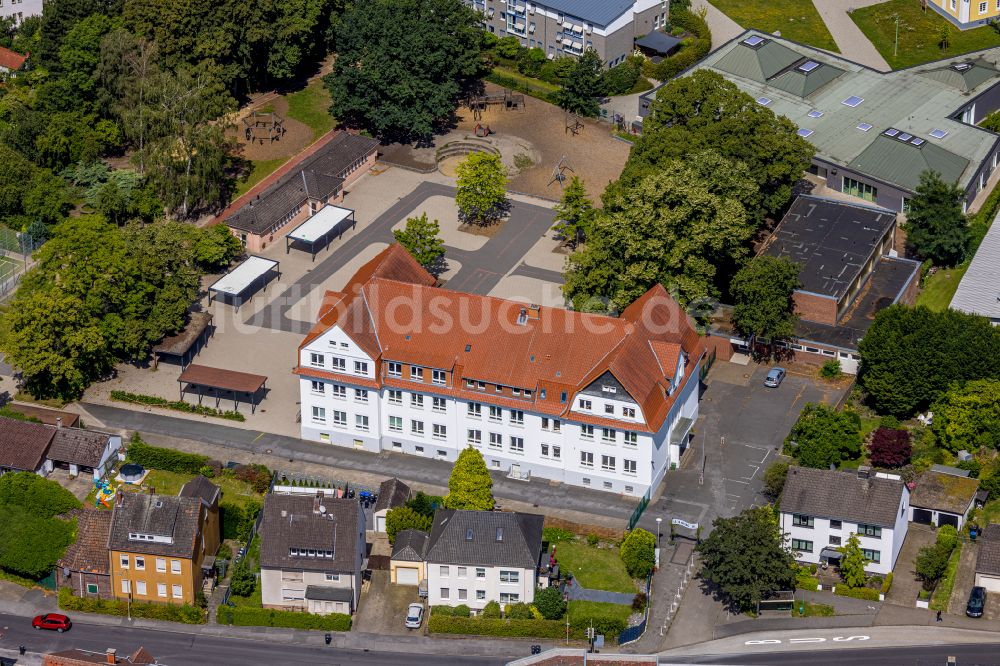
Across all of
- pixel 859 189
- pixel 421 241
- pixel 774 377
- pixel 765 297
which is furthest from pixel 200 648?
pixel 859 189

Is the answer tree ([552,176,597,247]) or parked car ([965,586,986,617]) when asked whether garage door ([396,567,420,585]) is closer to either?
parked car ([965,586,986,617])

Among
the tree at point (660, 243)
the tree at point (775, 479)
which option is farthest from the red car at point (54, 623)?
the tree at point (775, 479)

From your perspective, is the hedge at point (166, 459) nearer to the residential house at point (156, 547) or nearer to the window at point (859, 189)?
the residential house at point (156, 547)

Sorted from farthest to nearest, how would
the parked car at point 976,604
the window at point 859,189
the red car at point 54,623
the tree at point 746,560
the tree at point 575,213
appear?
the window at point 859,189 < the tree at point 575,213 < the red car at point 54,623 < the parked car at point 976,604 < the tree at point 746,560

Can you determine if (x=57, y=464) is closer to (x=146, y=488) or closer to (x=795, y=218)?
(x=146, y=488)

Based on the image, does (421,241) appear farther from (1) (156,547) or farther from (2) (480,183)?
(1) (156,547)
